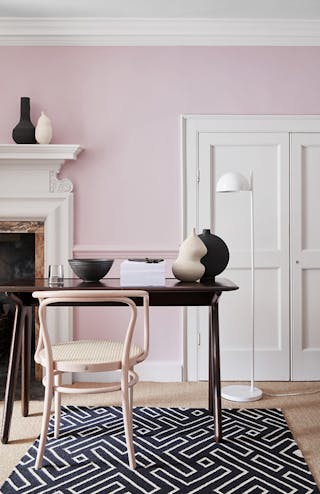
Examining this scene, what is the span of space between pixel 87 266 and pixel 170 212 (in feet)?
4.08

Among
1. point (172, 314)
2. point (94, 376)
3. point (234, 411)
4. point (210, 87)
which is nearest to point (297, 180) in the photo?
point (210, 87)

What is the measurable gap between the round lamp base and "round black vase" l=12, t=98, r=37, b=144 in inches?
90.6

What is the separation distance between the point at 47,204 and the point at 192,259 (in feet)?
5.25

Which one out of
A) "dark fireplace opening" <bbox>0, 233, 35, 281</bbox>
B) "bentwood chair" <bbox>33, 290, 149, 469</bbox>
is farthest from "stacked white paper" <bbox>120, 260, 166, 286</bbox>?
"dark fireplace opening" <bbox>0, 233, 35, 281</bbox>

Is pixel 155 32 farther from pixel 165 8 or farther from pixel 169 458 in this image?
pixel 169 458

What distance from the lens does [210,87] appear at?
3982 millimetres

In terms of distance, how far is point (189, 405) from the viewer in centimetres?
336

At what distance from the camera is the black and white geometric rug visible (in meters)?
2.24

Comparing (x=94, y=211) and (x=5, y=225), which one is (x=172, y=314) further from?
(x=5, y=225)

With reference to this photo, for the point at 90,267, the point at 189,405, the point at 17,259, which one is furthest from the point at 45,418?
the point at 17,259

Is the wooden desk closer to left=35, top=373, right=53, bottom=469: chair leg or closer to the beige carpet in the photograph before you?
the beige carpet

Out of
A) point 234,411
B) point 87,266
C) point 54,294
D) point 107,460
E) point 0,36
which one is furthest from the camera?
point 0,36

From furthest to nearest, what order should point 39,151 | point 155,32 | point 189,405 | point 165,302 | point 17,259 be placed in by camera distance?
1. point 17,259
2. point 155,32
3. point 39,151
4. point 189,405
5. point 165,302

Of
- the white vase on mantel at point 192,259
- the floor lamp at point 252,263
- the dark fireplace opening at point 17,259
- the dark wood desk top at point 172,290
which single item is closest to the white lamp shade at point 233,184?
the floor lamp at point 252,263
